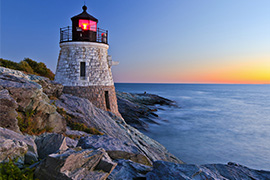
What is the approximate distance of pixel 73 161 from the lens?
3549 mm

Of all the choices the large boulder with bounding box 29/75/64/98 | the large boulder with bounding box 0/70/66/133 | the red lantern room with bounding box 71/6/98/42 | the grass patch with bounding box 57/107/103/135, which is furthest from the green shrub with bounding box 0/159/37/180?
the red lantern room with bounding box 71/6/98/42

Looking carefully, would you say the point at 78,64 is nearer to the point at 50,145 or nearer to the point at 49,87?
the point at 49,87

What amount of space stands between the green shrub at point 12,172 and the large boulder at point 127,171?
150 cm

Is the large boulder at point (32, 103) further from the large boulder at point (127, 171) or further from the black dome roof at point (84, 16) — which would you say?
the black dome roof at point (84, 16)

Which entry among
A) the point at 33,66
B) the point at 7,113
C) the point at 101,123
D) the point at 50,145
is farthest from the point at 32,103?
the point at 33,66

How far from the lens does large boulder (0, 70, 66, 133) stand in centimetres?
636

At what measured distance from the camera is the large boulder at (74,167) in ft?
11.1

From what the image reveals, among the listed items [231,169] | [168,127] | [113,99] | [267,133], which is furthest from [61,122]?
[267,133]

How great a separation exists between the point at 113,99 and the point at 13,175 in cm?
1180

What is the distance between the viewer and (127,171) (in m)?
4.22

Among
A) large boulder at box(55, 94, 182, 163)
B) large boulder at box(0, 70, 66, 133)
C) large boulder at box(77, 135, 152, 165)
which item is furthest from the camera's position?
large boulder at box(55, 94, 182, 163)

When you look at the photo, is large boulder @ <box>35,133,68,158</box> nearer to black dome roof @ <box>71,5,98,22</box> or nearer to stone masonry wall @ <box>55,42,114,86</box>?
stone masonry wall @ <box>55,42,114,86</box>

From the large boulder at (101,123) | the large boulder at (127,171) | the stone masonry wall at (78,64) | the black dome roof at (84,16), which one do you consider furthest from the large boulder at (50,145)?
the black dome roof at (84,16)

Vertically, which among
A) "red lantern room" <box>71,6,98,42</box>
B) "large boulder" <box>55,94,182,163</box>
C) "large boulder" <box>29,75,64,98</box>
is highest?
"red lantern room" <box>71,6,98,42</box>
